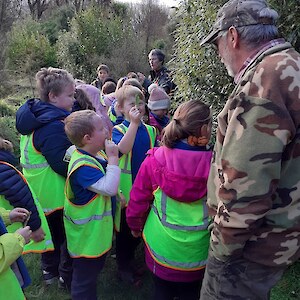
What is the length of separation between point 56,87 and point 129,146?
790mm

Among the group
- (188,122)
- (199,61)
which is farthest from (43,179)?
(199,61)

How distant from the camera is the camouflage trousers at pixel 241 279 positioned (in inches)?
72.7

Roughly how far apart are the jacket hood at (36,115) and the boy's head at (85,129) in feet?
1.27

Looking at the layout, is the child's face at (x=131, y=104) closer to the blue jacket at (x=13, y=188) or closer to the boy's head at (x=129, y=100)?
the boy's head at (x=129, y=100)

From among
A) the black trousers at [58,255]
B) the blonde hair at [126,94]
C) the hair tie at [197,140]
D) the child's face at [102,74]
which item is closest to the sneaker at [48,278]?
the black trousers at [58,255]

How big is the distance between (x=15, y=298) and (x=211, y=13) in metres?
2.73

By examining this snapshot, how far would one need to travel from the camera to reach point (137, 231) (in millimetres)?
2721

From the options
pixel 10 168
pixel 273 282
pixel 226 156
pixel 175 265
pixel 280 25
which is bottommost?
pixel 175 265

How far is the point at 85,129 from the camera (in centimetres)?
261

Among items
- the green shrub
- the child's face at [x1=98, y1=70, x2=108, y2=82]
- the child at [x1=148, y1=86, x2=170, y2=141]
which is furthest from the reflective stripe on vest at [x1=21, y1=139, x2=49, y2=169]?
the green shrub

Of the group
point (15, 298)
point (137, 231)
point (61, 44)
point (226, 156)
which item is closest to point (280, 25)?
point (226, 156)

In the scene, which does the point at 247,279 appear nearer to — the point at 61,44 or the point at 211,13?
the point at 211,13

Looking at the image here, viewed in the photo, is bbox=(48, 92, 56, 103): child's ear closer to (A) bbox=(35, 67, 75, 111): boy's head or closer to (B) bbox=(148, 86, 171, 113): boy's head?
(A) bbox=(35, 67, 75, 111): boy's head

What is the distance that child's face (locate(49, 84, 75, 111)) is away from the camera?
3098 millimetres
